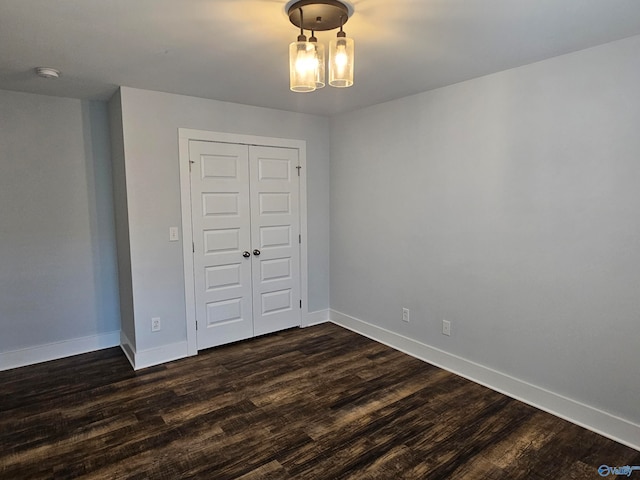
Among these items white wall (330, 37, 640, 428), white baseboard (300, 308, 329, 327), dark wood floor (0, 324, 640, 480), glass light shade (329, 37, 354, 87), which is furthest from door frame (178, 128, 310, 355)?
glass light shade (329, 37, 354, 87)

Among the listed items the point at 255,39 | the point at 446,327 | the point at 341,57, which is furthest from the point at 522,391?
the point at 255,39

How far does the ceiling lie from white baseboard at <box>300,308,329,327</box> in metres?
2.54

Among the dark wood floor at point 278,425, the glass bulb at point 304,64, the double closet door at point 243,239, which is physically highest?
the glass bulb at point 304,64

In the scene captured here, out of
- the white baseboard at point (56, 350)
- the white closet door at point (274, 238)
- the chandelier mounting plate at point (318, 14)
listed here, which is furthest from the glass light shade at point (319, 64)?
the white baseboard at point (56, 350)

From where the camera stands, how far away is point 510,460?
2.17 m

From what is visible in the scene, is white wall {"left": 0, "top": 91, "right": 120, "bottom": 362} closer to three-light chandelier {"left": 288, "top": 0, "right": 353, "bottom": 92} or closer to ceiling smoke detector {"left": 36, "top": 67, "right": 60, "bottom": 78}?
ceiling smoke detector {"left": 36, "top": 67, "right": 60, "bottom": 78}

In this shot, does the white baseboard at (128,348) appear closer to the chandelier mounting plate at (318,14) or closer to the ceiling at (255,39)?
the ceiling at (255,39)

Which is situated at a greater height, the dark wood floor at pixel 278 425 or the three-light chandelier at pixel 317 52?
the three-light chandelier at pixel 317 52

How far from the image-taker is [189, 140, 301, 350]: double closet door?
3645 millimetres

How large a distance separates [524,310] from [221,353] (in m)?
2.69

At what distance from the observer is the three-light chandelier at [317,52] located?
1765mm

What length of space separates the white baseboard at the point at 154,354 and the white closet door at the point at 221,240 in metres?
0.19

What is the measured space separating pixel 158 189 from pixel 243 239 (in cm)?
95

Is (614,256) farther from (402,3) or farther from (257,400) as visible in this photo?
(257,400)
